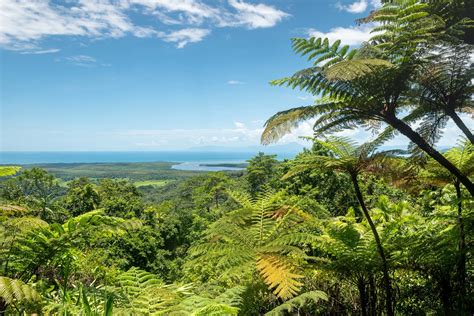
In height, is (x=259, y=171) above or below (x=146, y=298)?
below

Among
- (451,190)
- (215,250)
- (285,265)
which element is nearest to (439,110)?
(451,190)

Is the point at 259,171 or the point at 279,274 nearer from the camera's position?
the point at 279,274

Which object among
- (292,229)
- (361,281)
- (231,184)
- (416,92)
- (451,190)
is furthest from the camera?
(231,184)

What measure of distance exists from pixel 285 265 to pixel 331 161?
0.80 m

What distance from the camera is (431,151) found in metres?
2.53

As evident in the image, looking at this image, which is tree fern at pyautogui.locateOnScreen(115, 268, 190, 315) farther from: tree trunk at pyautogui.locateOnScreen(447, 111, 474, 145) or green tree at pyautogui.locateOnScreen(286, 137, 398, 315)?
tree trunk at pyautogui.locateOnScreen(447, 111, 474, 145)

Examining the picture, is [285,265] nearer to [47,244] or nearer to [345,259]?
[345,259]

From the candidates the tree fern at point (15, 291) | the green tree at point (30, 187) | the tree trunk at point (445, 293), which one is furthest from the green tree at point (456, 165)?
the green tree at point (30, 187)

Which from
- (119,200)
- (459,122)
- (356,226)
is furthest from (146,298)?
(119,200)

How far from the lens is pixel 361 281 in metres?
2.55

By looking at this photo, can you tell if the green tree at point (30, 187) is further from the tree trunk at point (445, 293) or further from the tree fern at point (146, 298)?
the tree trunk at point (445, 293)

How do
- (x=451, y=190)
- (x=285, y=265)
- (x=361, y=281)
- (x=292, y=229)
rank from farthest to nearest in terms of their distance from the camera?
(x=451, y=190), (x=292, y=229), (x=361, y=281), (x=285, y=265)

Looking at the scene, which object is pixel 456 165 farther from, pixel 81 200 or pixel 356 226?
pixel 81 200

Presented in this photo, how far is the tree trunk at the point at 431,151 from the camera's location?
253 centimetres
